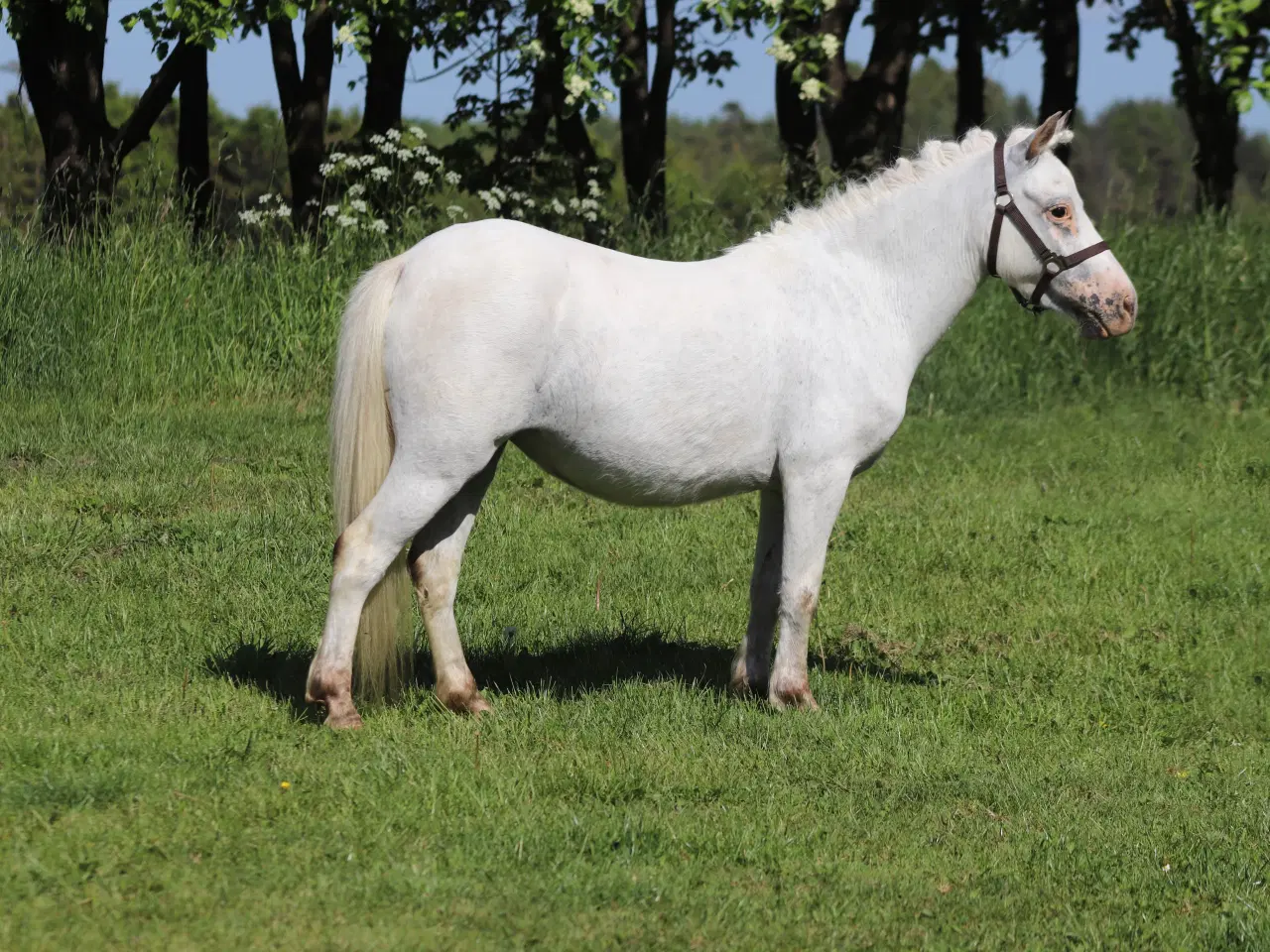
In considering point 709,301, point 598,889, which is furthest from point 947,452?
point 598,889

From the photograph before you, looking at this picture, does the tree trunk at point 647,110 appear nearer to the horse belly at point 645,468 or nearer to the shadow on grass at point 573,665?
the shadow on grass at point 573,665

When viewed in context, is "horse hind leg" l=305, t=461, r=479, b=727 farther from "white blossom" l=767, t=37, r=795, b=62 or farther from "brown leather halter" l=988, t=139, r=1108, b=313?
"white blossom" l=767, t=37, r=795, b=62

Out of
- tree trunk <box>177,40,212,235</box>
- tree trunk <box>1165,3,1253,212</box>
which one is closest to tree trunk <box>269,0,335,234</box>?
tree trunk <box>177,40,212,235</box>

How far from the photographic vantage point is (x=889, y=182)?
239 inches

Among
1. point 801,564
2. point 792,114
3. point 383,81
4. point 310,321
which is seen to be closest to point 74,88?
point 383,81

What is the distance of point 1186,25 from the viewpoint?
21953 mm

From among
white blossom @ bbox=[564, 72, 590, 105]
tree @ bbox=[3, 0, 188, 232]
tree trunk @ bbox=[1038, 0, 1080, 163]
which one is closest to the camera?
white blossom @ bbox=[564, 72, 590, 105]

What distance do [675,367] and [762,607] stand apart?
1.33 metres

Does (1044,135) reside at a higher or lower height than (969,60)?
lower

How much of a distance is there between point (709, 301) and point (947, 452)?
602cm

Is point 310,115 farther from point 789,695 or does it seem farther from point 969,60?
point 789,695

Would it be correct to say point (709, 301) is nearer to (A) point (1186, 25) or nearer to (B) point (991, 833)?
(B) point (991, 833)

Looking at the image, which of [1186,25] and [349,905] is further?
[1186,25]

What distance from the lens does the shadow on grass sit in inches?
233
